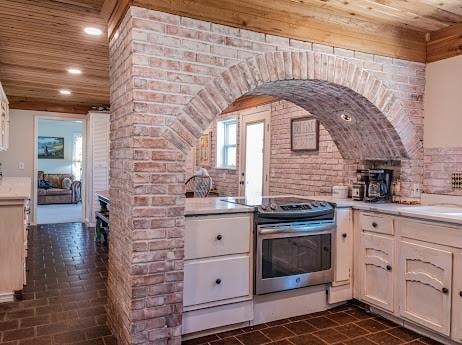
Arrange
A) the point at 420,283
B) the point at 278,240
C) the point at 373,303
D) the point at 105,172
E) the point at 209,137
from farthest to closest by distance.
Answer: the point at 209,137 → the point at 105,172 → the point at 373,303 → the point at 278,240 → the point at 420,283

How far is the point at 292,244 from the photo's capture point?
2.86m

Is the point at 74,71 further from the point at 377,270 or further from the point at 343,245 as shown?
the point at 377,270

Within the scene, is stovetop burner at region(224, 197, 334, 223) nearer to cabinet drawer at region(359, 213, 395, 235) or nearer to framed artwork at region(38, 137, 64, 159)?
cabinet drawer at region(359, 213, 395, 235)

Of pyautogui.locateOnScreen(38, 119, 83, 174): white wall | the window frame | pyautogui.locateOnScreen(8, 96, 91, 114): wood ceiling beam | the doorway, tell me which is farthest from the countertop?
pyautogui.locateOnScreen(38, 119, 83, 174): white wall

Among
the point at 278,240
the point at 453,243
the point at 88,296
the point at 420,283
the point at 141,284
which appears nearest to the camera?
the point at 141,284

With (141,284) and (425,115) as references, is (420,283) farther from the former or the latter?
(141,284)

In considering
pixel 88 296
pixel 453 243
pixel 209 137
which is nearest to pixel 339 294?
pixel 453 243

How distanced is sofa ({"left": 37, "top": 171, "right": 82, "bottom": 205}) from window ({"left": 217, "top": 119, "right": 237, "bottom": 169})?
5333mm

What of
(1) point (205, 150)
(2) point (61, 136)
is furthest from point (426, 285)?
(2) point (61, 136)

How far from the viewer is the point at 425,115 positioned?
3365 millimetres

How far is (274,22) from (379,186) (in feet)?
5.69

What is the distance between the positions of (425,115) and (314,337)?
2188mm

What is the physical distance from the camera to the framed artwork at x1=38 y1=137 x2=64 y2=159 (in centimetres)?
1090

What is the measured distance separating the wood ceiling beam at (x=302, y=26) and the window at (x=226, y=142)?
3798 millimetres
